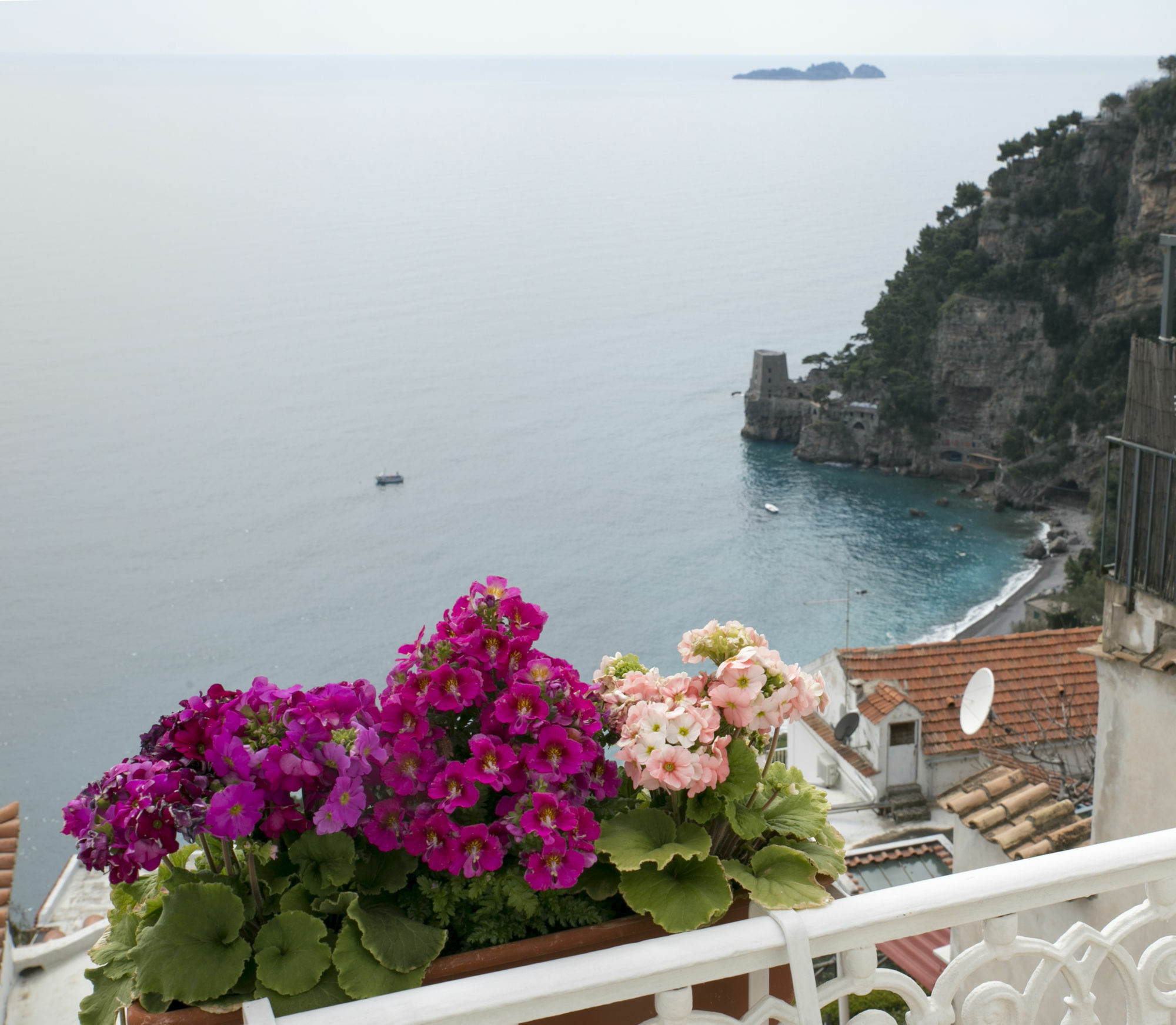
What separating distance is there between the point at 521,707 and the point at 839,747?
1462 cm

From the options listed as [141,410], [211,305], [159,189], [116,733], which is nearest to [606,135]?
[159,189]

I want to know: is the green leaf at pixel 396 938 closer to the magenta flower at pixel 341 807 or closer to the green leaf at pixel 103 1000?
the magenta flower at pixel 341 807

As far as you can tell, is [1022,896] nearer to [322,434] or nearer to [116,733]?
[116,733]

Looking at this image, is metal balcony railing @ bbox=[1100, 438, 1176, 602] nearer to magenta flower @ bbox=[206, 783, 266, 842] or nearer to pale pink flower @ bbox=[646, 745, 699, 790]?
pale pink flower @ bbox=[646, 745, 699, 790]

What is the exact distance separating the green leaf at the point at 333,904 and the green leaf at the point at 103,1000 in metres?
0.20

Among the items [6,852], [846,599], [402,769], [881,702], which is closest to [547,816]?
[402,769]

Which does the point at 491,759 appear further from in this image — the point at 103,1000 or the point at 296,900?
the point at 103,1000

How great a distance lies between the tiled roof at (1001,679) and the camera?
12531 mm

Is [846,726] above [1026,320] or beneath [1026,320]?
above

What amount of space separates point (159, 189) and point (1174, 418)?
139080 millimetres

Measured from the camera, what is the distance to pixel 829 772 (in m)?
15.6

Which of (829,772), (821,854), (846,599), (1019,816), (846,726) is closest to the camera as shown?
(821,854)

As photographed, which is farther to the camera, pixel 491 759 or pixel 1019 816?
pixel 1019 816

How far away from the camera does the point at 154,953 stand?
1.09 meters
